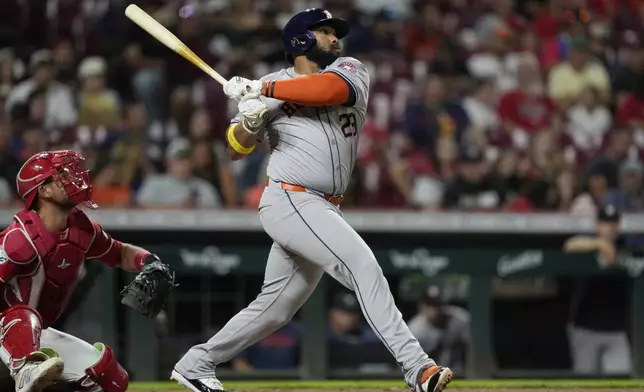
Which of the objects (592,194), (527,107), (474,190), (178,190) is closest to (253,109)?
(178,190)

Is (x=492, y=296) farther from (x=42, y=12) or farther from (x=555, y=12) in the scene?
(x=42, y=12)

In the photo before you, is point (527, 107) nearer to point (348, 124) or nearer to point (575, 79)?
point (575, 79)

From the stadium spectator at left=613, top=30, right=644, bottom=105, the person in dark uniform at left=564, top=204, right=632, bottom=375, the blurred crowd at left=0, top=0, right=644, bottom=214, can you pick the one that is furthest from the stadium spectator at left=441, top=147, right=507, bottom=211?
the stadium spectator at left=613, top=30, right=644, bottom=105

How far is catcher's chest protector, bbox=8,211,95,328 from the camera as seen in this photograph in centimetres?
494

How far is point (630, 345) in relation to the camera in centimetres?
825

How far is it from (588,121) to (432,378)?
616 centimetres

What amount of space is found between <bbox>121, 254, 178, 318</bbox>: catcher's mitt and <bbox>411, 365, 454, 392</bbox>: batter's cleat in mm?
1159

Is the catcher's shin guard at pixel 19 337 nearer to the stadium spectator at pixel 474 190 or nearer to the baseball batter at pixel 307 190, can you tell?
the baseball batter at pixel 307 190

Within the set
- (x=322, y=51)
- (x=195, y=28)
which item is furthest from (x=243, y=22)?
(x=322, y=51)

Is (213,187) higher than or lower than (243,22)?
lower

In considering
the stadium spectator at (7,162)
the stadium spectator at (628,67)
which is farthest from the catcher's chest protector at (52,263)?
the stadium spectator at (628,67)

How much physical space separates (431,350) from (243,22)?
409 centimetres

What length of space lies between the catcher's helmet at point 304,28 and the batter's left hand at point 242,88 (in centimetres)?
24

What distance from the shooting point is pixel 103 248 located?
5.26 meters
